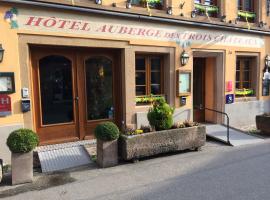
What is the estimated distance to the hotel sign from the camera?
6.36 metres

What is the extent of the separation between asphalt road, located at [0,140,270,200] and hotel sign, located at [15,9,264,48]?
3552mm

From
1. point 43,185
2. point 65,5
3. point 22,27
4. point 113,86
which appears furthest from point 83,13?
point 43,185

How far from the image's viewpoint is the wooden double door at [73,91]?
6.99m

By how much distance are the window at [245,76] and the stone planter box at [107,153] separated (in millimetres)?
6382

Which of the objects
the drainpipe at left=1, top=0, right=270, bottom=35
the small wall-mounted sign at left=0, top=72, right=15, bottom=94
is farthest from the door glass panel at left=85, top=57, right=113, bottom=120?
the small wall-mounted sign at left=0, top=72, right=15, bottom=94

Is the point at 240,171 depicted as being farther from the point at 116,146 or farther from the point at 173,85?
the point at 173,85

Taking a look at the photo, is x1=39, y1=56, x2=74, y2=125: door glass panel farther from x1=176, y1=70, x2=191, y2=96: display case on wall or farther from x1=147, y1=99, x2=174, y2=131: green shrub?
x1=176, y1=70, x2=191, y2=96: display case on wall

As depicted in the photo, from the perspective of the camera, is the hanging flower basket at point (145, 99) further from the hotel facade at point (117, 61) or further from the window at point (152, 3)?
the window at point (152, 3)

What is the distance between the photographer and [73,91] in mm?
Result: 7363

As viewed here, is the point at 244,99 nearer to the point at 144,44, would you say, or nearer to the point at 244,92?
the point at 244,92

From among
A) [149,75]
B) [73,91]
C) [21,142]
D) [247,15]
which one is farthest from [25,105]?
[247,15]

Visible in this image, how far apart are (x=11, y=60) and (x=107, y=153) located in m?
3.10

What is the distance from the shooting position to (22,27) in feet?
20.3

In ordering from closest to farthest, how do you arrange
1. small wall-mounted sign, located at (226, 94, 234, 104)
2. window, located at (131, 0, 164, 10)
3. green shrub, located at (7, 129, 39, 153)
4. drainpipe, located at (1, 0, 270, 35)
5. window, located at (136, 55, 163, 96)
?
1. green shrub, located at (7, 129, 39, 153)
2. drainpipe, located at (1, 0, 270, 35)
3. window, located at (131, 0, 164, 10)
4. window, located at (136, 55, 163, 96)
5. small wall-mounted sign, located at (226, 94, 234, 104)
